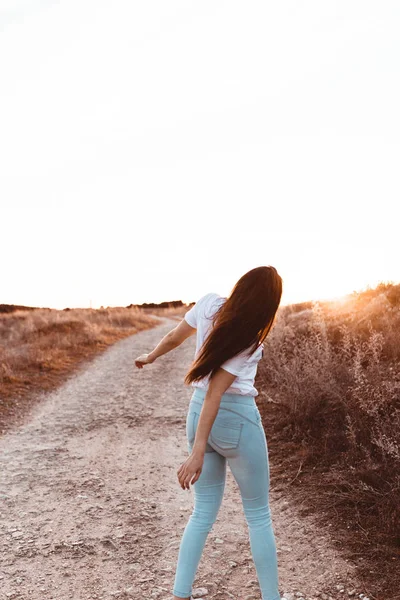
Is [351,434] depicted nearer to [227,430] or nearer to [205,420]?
[227,430]

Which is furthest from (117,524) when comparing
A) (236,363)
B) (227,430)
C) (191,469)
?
(236,363)

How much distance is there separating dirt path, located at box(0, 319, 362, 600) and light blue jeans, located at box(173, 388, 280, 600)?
0.95m

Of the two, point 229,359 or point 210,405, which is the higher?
point 229,359

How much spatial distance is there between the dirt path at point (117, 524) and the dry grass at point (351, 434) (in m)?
0.34

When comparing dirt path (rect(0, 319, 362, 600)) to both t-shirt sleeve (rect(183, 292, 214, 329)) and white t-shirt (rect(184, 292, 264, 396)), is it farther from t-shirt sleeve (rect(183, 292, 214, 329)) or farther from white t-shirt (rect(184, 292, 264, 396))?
t-shirt sleeve (rect(183, 292, 214, 329))

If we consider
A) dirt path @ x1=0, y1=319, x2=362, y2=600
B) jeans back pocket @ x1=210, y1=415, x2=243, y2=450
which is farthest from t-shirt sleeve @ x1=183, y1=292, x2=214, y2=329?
dirt path @ x1=0, y1=319, x2=362, y2=600

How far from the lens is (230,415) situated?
2.53 m

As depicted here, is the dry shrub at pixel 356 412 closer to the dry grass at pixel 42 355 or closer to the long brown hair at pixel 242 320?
the long brown hair at pixel 242 320

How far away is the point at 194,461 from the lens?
2477 millimetres

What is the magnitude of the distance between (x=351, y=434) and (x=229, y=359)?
10.1 ft

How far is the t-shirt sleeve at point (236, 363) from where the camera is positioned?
96.6 inches

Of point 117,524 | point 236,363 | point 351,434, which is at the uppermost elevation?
point 236,363

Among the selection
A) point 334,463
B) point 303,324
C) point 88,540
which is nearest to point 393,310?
point 303,324

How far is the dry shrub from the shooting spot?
169 inches
